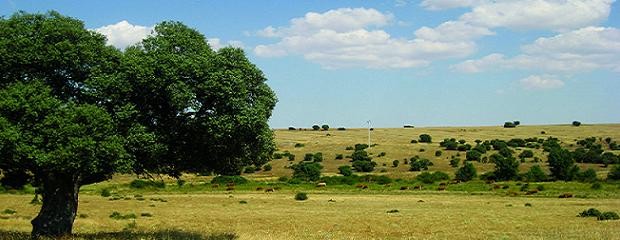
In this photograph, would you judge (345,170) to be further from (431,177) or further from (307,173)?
(431,177)

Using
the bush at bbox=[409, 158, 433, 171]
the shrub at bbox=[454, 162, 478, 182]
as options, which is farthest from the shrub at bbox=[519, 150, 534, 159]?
the shrub at bbox=[454, 162, 478, 182]

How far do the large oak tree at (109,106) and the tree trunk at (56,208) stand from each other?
0.04 meters

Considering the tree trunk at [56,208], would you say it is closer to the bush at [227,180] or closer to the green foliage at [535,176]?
the bush at [227,180]

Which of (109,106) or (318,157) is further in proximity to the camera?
(318,157)

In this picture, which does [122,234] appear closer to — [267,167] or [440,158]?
[267,167]

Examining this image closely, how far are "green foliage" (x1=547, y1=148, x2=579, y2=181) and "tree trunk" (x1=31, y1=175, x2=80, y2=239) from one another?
108 meters

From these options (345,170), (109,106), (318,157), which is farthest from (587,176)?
(109,106)

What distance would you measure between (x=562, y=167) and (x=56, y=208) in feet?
368

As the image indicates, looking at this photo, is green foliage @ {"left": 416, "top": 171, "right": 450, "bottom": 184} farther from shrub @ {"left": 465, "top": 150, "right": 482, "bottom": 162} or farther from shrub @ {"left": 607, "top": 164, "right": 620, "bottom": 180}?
shrub @ {"left": 607, "top": 164, "right": 620, "bottom": 180}

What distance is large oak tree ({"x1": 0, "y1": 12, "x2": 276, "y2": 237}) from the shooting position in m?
23.2

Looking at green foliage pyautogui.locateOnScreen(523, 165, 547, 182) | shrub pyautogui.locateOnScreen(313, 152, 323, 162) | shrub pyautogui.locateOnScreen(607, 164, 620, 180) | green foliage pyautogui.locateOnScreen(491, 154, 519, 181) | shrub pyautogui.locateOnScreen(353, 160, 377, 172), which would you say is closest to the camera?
shrub pyautogui.locateOnScreen(607, 164, 620, 180)

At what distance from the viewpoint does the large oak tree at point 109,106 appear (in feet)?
76.1

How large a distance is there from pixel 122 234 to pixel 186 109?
1051 cm

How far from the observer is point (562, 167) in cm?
12219
